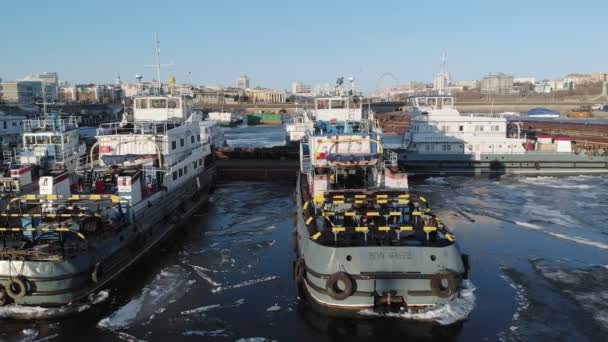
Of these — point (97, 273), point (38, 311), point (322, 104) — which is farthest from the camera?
point (322, 104)

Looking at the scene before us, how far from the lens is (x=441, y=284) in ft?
45.2

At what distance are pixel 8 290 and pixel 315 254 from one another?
932 centimetres

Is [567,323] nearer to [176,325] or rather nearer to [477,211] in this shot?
[176,325]

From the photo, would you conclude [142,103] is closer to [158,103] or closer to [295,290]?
[158,103]

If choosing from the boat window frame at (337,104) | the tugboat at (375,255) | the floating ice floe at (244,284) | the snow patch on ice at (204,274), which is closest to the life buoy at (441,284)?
the tugboat at (375,255)

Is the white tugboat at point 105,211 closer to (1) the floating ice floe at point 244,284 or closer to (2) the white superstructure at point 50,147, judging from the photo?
(1) the floating ice floe at point 244,284

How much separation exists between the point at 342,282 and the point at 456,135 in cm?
3257

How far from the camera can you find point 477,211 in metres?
28.2

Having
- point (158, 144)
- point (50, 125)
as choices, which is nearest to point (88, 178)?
point (158, 144)

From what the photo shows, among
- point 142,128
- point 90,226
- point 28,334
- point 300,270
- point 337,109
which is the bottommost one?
point 28,334

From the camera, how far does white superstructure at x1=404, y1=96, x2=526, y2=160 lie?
42.1 meters

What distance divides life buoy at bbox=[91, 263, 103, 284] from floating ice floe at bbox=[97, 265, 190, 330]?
1.27m

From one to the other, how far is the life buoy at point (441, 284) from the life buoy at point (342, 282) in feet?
7.76

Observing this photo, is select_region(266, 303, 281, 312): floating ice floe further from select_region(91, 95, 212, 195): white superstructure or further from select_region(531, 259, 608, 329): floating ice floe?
select_region(91, 95, 212, 195): white superstructure
